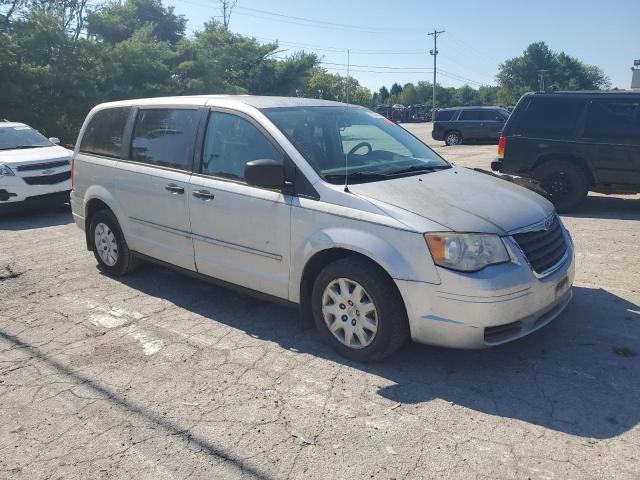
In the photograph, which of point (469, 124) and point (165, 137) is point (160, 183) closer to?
point (165, 137)

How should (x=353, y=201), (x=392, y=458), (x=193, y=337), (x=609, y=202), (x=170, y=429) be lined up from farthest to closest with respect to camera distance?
(x=609, y=202) < (x=193, y=337) < (x=353, y=201) < (x=170, y=429) < (x=392, y=458)

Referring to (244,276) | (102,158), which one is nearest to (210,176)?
(244,276)

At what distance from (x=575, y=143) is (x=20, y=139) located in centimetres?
971

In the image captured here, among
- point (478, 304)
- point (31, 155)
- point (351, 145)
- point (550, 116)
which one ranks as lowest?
point (478, 304)

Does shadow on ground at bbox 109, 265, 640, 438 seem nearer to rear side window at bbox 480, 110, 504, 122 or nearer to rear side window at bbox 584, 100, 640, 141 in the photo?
rear side window at bbox 584, 100, 640, 141

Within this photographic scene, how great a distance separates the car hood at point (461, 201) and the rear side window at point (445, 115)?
2297cm

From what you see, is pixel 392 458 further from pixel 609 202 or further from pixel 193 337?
pixel 609 202

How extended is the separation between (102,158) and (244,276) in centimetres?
235

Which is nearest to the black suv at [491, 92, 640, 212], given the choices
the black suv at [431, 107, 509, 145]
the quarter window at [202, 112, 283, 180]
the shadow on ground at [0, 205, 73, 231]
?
the quarter window at [202, 112, 283, 180]

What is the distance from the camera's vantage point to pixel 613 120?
8.53 meters

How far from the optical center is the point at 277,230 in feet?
13.6

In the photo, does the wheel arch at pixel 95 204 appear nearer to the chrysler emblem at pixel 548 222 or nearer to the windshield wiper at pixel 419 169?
the windshield wiper at pixel 419 169

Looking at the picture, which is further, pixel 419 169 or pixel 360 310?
pixel 419 169

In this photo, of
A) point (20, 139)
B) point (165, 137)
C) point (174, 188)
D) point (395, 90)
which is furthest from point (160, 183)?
point (395, 90)
